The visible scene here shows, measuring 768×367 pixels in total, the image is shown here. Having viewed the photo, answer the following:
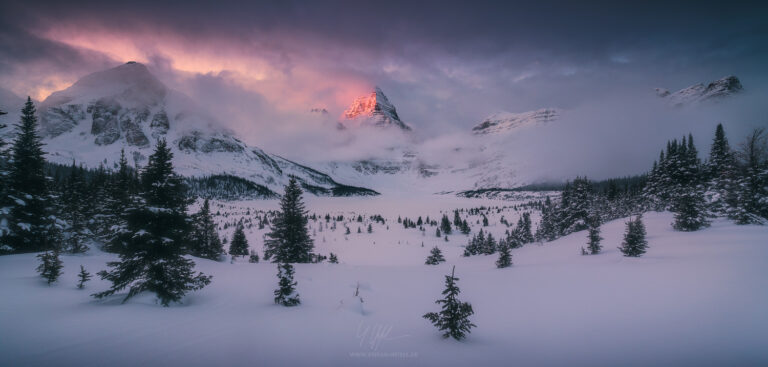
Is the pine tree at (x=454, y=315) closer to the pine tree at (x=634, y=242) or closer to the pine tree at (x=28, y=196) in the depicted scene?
the pine tree at (x=634, y=242)

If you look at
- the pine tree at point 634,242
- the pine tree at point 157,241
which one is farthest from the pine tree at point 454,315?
the pine tree at point 634,242

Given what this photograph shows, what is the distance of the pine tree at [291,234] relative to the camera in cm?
3125

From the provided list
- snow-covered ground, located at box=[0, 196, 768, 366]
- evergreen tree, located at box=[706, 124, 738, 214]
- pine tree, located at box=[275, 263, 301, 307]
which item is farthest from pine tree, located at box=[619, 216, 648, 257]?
pine tree, located at box=[275, 263, 301, 307]

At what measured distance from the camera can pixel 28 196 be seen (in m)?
20.9

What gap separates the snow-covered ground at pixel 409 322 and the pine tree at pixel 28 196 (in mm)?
4007

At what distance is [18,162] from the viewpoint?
69.2 feet

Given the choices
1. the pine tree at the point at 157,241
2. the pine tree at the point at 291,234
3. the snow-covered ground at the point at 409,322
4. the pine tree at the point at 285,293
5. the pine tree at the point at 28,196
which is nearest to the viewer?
the snow-covered ground at the point at 409,322

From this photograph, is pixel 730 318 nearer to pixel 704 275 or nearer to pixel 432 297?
pixel 704 275

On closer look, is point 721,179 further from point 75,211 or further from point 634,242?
point 75,211

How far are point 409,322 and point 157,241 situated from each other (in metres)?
11.6

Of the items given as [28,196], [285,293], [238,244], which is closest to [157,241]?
[285,293]

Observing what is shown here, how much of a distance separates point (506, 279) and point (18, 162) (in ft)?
125

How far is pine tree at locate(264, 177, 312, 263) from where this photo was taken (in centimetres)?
3125

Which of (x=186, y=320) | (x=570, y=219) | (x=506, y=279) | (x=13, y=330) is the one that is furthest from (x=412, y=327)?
(x=570, y=219)
